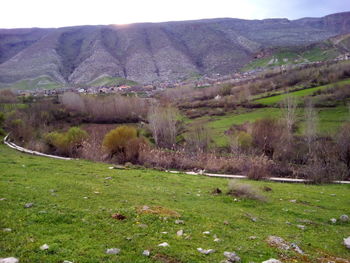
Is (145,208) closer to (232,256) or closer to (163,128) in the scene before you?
(232,256)

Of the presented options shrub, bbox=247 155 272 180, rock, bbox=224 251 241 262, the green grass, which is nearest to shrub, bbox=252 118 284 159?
shrub, bbox=247 155 272 180

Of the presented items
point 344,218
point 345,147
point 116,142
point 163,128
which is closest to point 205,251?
point 344,218

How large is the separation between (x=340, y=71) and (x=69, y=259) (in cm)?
8940

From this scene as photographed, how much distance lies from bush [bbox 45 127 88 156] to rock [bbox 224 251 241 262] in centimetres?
3231

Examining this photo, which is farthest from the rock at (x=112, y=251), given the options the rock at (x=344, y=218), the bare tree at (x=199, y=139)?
the bare tree at (x=199, y=139)

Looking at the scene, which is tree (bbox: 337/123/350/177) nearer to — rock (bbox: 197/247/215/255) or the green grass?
rock (bbox: 197/247/215/255)

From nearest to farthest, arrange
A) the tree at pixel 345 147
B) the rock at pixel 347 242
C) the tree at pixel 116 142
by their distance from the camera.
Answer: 1. the rock at pixel 347 242
2. the tree at pixel 345 147
3. the tree at pixel 116 142

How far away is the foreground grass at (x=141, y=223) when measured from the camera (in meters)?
6.79

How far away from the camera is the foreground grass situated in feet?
22.3

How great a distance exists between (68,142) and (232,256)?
35139mm

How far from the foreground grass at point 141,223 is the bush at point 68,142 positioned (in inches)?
903

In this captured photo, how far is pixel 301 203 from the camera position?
47.2 ft

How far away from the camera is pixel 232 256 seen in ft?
23.0

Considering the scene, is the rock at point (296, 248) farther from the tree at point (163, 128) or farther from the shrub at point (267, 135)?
the tree at point (163, 128)
